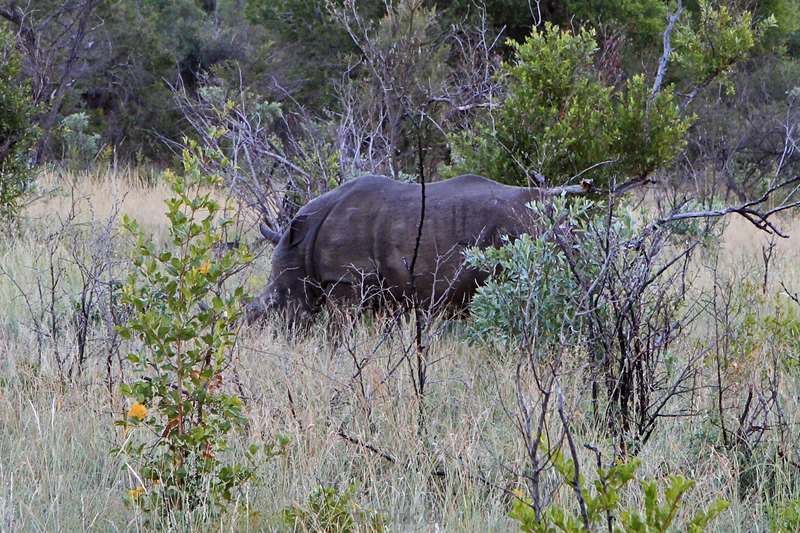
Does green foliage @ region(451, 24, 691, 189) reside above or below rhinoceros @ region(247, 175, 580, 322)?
above

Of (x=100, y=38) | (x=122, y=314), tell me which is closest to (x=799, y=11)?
(x=100, y=38)

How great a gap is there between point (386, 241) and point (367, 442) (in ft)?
6.83

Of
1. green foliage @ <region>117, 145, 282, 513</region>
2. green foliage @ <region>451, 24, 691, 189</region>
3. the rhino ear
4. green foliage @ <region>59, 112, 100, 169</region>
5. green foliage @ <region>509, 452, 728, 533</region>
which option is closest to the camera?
green foliage @ <region>509, 452, 728, 533</region>

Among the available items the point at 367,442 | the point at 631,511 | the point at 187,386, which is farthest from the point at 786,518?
the point at 187,386

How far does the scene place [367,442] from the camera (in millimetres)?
3770

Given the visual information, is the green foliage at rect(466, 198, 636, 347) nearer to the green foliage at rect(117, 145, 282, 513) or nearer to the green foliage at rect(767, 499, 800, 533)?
the green foliage at rect(767, 499, 800, 533)

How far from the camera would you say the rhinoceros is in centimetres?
562

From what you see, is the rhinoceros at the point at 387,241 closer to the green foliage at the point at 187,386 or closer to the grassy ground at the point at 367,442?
the grassy ground at the point at 367,442

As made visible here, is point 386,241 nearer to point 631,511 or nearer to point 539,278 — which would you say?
point 539,278

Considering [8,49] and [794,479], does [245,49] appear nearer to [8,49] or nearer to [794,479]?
[8,49]

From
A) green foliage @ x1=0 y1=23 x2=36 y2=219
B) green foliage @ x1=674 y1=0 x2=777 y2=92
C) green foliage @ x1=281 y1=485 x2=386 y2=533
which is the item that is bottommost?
green foliage @ x1=281 y1=485 x2=386 y2=533

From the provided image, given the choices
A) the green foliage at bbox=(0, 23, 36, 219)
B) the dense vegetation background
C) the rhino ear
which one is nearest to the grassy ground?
the dense vegetation background

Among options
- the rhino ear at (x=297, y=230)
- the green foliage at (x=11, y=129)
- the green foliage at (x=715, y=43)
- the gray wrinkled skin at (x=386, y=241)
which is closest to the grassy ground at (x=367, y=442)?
the gray wrinkled skin at (x=386, y=241)

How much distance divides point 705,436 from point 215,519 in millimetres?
1954
